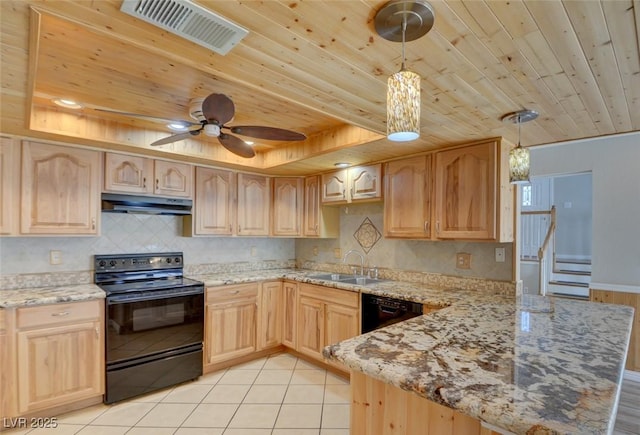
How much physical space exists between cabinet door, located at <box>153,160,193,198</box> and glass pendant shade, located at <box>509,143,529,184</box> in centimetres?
284

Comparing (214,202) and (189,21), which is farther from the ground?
(189,21)

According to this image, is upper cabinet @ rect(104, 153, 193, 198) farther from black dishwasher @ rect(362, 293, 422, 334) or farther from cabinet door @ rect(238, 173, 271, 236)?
black dishwasher @ rect(362, 293, 422, 334)

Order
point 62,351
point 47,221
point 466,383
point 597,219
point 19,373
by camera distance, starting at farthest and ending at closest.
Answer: point 597,219
point 47,221
point 62,351
point 19,373
point 466,383

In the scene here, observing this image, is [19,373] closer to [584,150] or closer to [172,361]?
[172,361]

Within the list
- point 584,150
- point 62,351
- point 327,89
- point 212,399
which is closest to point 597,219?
point 584,150

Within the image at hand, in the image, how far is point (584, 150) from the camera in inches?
155

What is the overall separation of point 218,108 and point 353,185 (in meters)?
1.91

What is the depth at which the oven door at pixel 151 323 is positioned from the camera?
262 cm

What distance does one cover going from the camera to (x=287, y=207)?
4031 mm

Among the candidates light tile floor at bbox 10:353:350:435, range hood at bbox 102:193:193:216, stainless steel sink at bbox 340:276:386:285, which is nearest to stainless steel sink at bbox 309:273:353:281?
stainless steel sink at bbox 340:276:386:285

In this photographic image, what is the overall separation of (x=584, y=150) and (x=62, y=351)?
5.56 metres

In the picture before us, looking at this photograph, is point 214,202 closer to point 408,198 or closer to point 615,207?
point 408,198

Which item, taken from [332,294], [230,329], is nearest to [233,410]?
[230,329]

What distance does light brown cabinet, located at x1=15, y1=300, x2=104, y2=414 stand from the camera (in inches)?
90.3
